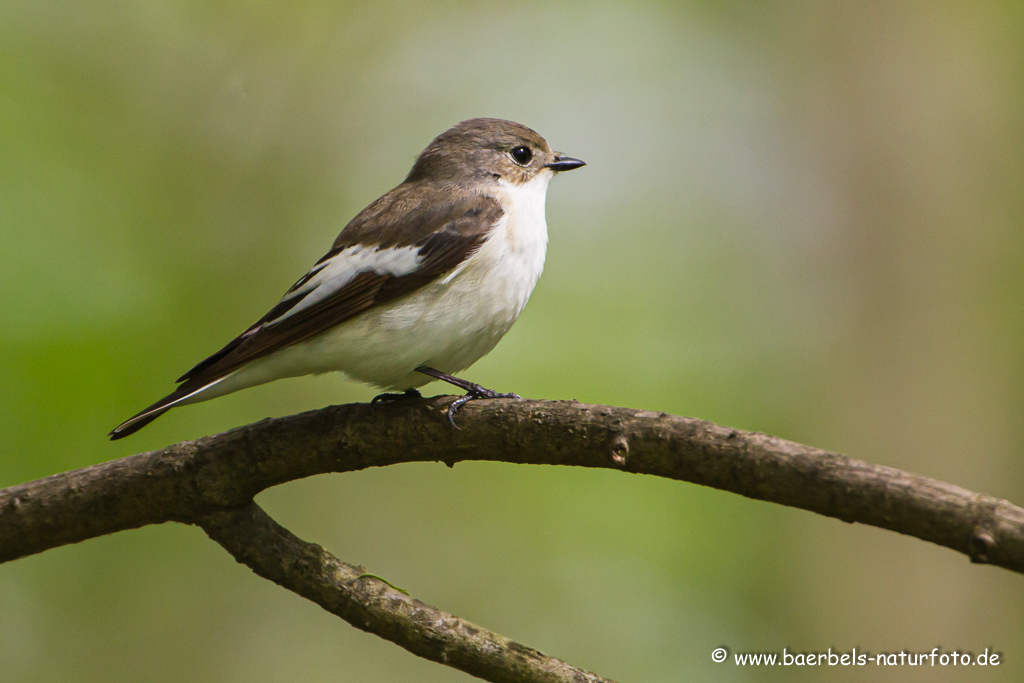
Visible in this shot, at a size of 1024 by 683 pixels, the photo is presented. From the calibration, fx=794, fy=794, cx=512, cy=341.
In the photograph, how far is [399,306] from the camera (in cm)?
366

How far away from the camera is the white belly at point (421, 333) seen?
3.61m

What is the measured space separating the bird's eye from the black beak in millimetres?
143

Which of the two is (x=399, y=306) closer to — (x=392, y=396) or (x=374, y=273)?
(x=374, y=273)

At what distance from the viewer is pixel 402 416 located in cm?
303

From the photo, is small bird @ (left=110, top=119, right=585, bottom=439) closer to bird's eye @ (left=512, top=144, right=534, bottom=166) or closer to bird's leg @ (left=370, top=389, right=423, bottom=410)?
bird's leg @ (left=370, top=389, right=423, bottom=410)

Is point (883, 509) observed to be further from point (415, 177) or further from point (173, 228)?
point (173, 228)

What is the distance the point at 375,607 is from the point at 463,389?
105 cm

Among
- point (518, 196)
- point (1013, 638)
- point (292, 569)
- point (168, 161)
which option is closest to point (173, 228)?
point (168, 161)

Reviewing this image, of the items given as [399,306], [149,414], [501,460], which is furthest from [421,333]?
[149,414]

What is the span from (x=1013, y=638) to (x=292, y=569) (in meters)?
6.33

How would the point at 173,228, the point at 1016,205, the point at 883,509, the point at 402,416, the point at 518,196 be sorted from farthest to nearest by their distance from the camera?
the point at 1016,205 < the point at 173,228 < the point at 518,196 < the point at 402,416 < the point at 883,509

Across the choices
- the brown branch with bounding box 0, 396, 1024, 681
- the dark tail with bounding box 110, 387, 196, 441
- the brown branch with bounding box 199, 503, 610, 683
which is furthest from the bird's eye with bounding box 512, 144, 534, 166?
the brown branch with bounding box 199, 503, 610, 683

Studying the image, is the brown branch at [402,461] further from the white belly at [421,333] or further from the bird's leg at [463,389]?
the white belly at [421,333]

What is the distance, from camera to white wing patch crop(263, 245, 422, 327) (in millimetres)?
3740
